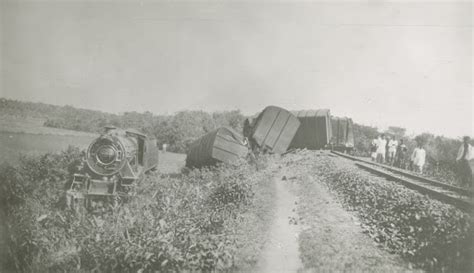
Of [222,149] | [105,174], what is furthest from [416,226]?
[222,149]

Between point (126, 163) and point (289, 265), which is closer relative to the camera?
point (289, 265)

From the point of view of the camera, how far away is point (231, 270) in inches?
205

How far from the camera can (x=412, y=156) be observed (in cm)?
1280

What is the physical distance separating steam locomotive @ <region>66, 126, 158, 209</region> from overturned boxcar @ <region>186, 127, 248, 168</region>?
12.3ft

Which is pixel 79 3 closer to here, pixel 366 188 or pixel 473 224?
pixel 366 188

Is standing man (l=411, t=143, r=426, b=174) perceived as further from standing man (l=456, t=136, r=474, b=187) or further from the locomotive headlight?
the locomotive headlight

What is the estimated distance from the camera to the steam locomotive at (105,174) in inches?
363

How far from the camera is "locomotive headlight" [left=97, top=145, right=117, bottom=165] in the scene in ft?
31.7

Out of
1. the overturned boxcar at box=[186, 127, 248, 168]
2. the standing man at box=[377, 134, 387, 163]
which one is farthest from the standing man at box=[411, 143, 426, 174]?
the overturned boxcar at box=[186, 127, 248, 168]

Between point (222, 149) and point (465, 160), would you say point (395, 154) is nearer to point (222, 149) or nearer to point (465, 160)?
point (465, 160)

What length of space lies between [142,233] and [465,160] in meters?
8.16

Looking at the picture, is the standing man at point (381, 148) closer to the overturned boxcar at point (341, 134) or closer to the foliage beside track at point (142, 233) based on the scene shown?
the overturned boxcar at point (341, 134)

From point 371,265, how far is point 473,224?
1632 millimetres

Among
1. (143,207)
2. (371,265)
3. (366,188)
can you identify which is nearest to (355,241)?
(371,265)
